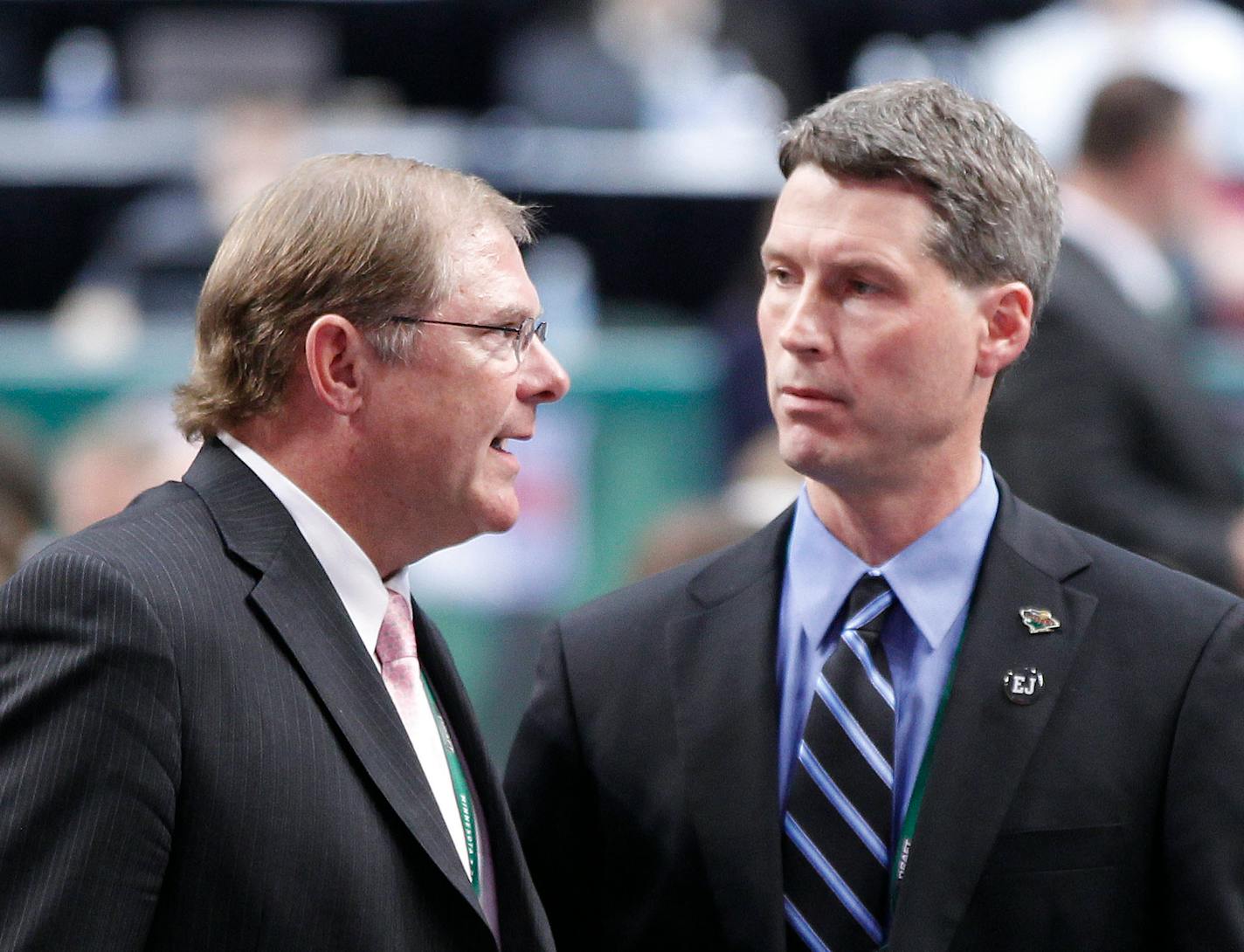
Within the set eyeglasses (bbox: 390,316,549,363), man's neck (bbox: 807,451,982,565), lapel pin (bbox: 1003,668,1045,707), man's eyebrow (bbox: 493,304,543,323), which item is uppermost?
man's eyebrow (bbox: 493,304,543,323)

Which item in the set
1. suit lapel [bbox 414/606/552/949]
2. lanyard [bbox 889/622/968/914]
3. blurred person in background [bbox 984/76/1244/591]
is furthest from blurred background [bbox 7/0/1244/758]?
lanyard [bbox 889/622/968/914]

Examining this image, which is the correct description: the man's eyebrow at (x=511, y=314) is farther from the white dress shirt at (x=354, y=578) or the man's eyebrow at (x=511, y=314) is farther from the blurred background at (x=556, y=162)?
the blurred background at (x=556, y=162)

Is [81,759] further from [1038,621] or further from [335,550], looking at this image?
[1038,621]

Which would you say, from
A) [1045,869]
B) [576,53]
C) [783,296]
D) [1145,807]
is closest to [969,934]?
[1045,869]

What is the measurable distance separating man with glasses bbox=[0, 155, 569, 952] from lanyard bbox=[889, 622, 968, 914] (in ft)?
1.51

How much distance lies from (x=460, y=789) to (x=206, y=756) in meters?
0.47

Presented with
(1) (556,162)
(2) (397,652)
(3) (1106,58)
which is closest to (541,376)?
(2) (397,652)

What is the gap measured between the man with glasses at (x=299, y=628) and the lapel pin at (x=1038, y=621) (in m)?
0.71

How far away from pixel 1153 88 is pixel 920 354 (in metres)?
2.99

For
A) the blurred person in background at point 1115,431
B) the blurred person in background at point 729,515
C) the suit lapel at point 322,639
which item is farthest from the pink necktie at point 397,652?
the blurred person in background at point 1115,431

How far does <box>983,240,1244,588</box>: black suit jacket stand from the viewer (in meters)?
4.46

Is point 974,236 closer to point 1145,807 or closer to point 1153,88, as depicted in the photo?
point 1145,807

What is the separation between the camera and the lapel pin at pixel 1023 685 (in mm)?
2479

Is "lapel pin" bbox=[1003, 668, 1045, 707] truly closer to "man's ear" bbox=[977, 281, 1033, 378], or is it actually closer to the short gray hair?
"man's ear" bbox=[977, 281, 1033, 378]
